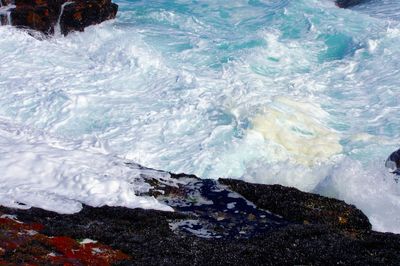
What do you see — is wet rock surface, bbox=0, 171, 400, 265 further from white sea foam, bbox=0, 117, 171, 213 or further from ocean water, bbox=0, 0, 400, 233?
ocean water, bbox=0, 0, 400, 233

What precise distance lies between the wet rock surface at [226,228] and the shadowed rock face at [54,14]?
16.8 m

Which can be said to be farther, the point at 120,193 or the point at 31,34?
the point at 31,34

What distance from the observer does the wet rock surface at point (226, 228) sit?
8492 millimetres

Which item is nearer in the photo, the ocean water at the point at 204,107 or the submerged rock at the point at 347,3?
the ocean water at the point at 204,107

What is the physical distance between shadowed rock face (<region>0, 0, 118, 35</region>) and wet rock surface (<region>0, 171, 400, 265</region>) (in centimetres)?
1677

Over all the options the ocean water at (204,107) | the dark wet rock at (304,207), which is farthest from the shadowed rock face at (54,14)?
the dark wet rock at (304,207)

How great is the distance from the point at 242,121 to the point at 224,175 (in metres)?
3.29

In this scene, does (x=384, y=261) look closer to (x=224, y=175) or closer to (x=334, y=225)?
(x=334, y=225)

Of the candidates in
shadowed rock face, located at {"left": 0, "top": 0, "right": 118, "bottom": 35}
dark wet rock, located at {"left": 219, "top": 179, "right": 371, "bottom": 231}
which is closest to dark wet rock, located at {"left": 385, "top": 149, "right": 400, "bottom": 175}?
dark wet rock, located at {"left": 219, "top": 179, "right": 371, "bottom": 231}

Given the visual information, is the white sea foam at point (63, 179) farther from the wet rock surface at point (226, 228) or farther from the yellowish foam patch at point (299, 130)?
the yellowish foam patch at point (299, 130)

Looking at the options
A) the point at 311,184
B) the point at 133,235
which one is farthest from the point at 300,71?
the point at 133,235

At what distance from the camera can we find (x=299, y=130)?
57.9 feet

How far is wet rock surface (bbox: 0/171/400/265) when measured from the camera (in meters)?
8.49

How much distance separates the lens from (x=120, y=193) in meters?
11.5
